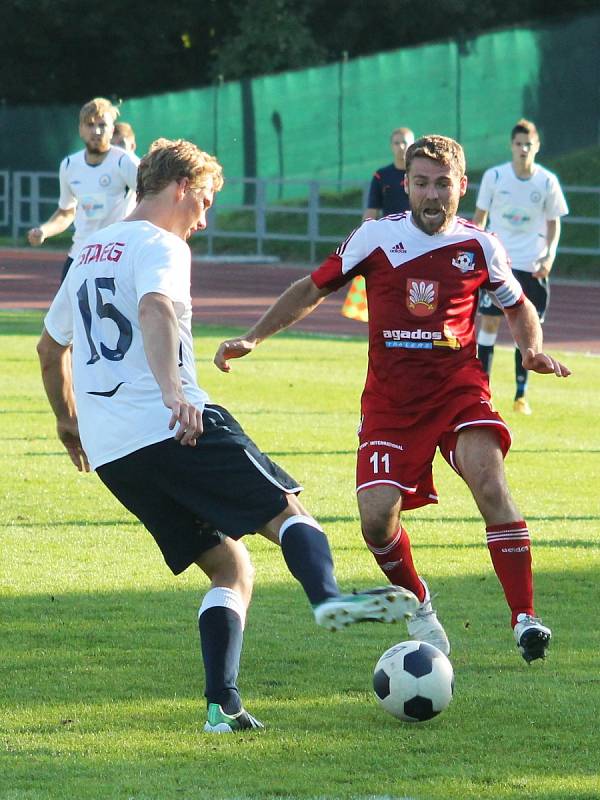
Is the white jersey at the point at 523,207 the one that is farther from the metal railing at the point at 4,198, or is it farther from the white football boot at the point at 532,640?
the metal railing at the point at 4,198

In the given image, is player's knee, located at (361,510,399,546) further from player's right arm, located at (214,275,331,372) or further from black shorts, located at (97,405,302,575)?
black shorts, located at (97,405,302,575)

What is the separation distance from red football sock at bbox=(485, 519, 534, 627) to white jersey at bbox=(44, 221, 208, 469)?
144 centimetres

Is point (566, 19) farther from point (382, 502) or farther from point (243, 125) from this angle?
point (382, 502)

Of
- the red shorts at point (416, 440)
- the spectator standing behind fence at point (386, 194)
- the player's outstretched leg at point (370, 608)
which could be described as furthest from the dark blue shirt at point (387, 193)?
the player's outstretched leg at point (370, 608)

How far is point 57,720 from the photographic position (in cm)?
500

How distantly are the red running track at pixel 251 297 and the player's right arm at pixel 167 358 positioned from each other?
44.4 ft

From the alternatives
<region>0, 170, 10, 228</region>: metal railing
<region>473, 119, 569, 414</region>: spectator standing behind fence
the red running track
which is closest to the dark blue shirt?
<region>473, 119, 569, 414</region>: spectator standing behind fence

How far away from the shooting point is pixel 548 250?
1282cm

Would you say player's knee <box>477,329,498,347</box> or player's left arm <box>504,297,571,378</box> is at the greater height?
player's left arm <box>504,297,571,378</box>

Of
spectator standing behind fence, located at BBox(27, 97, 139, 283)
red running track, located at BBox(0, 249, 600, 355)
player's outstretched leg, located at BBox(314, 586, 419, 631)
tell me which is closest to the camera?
player's outstretched leg, located at BBox(314, 586, 419, 631)

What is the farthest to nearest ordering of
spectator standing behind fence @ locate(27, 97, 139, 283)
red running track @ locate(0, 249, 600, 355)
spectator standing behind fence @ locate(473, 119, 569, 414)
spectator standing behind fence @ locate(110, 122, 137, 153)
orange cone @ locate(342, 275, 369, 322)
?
red running track @ locate(0, 249, 600, 355), orange cone @ locate(342, 275, 369, 322), spectator standing behind fence @ locate(110, 122, 137, 153), spectator standing behind fence @ locate(473, 119, 569, 414), spectator standing behind fence @ locate(27, 97, 139, 283)

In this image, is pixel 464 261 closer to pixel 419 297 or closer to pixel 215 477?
pixel 419 297

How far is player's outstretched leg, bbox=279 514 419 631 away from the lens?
14.1 feet

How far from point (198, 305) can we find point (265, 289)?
9.10 ft
